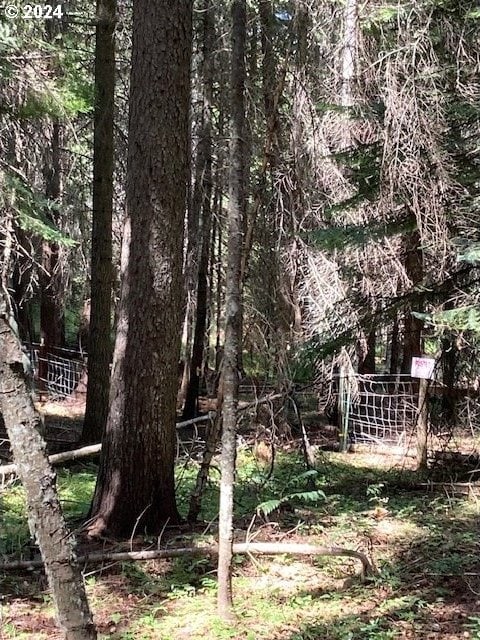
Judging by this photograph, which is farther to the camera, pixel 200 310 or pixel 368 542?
pixel 200 310

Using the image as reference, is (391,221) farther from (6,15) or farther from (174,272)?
(6,15)

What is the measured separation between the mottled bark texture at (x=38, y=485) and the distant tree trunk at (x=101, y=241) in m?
6.50

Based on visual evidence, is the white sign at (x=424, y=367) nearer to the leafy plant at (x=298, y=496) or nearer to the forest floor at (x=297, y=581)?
the forest floor at (x=297, y=581)

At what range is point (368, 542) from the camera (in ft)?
17.6

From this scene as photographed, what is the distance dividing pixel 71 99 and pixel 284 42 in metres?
3.03

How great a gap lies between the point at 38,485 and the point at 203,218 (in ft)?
34.8

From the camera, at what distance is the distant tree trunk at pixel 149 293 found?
5.25 m

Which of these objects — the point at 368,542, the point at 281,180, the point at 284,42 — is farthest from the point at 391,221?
the point at 368,542

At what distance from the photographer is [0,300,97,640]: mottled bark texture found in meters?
2.48

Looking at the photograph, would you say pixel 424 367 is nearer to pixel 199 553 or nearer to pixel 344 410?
pixel 344 410

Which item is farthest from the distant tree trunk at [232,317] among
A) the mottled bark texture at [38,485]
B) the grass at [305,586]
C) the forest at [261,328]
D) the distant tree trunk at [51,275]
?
the distant tree trunk at [51,275]

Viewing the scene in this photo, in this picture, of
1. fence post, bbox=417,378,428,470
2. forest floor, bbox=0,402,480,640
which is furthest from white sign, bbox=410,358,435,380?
forest floor, bbox=0,402,480,640

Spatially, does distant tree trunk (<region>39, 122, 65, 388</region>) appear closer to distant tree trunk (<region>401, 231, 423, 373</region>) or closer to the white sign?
distant tree trunk (<region>401, 231, 423, 373</region>)

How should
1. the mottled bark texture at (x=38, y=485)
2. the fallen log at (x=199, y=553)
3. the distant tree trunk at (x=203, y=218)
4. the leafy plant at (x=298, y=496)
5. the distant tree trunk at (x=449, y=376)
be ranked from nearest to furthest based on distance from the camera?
the mottled bark texture at (x=38, y=485), the fallen log at (x=199, y=553), the leafy plant at (x=298, y=496), the distant tree trunk at (x=449, y=376), the distant tree trunk at (x=203, y=218)
